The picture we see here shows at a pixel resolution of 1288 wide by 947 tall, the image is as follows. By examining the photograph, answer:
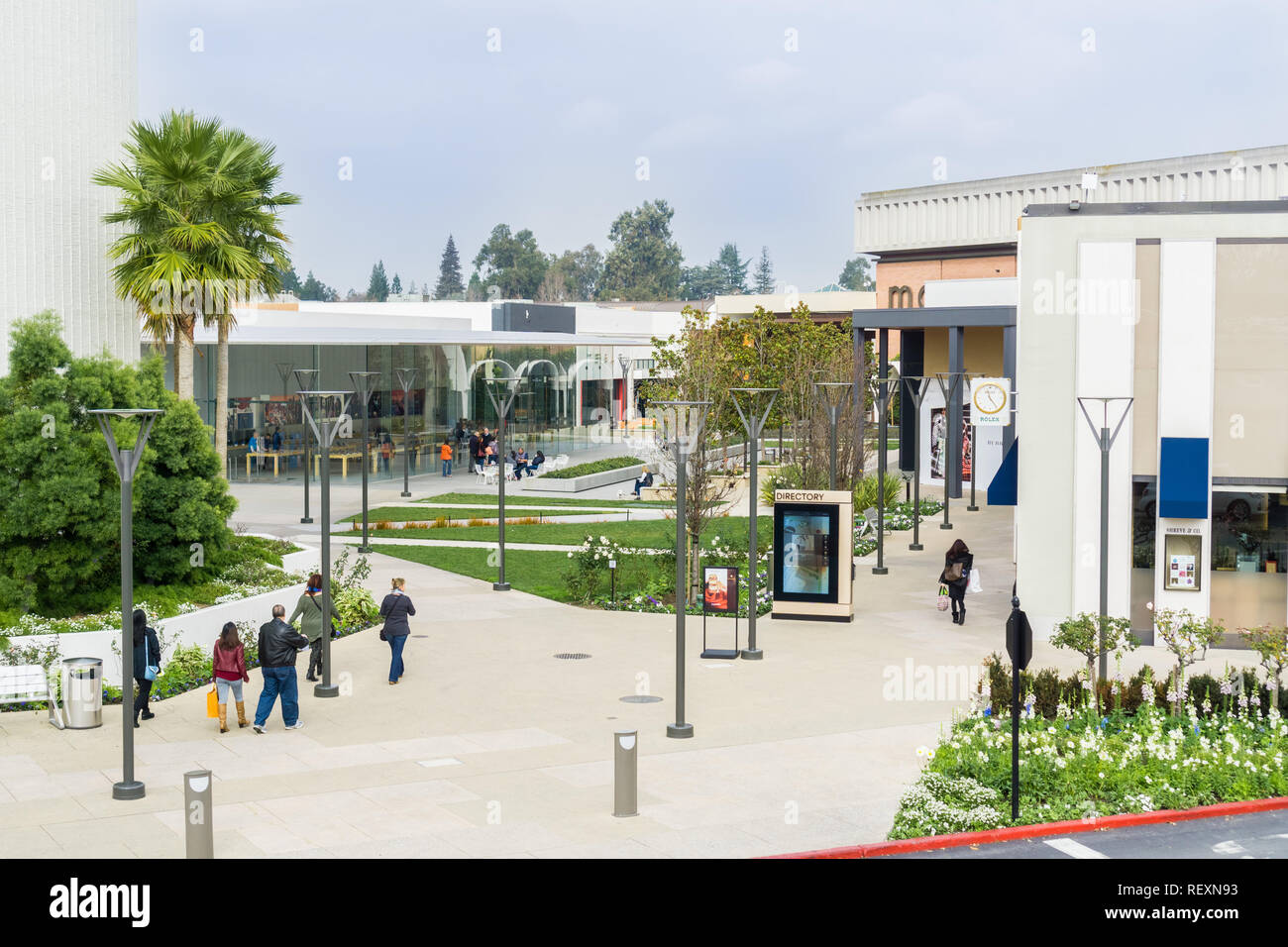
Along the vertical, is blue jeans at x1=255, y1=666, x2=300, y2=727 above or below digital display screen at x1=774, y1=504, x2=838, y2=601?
below

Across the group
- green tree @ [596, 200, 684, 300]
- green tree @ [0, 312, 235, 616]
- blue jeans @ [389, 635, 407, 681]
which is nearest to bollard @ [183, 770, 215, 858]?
blue jeans @ [389, 635, 407, 681]

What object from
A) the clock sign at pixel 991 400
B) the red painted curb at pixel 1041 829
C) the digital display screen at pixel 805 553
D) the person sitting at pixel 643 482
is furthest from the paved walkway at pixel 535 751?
the person sitting at pixel 643 482

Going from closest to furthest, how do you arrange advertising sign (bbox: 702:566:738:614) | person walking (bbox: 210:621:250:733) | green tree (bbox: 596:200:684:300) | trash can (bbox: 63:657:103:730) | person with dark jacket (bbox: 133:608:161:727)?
person walking (bbox: 210:621:250:733) < trash can (bbox: 63:657:103:730) < person with dark jacket (bbox: 133:608:161:727) < advertising sign (bbox: 702:566:738:614) < green tree (bbox: 596:200:684:300)

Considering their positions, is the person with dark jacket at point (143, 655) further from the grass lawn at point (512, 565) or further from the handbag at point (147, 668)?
the grass lawn at point (512, 565)

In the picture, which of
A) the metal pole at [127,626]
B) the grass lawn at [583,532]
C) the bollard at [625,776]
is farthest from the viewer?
the grass lawn at [583,532]

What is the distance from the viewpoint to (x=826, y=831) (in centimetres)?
1440

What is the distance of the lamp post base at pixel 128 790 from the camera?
15484 millimetres

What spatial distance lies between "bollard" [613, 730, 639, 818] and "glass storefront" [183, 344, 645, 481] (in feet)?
123

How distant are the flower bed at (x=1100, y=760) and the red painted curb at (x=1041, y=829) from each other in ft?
0.40

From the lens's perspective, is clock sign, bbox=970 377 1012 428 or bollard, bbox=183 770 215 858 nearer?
bollard, bbox=183 770 215 858

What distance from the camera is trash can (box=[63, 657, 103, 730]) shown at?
18641 millimetres

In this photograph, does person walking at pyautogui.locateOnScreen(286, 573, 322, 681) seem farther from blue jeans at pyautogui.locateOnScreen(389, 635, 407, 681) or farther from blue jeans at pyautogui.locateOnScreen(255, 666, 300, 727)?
blue jeans at pyautogui.locateOnScreen(255, 666, 300, 727)
